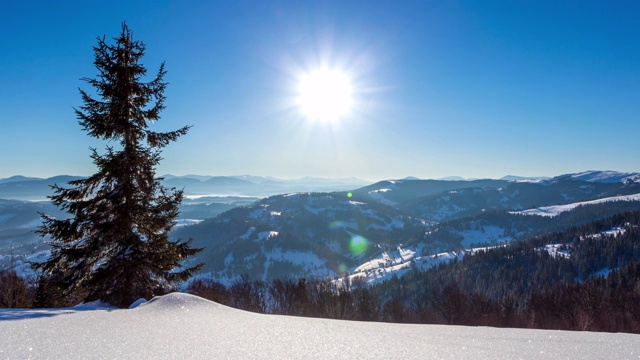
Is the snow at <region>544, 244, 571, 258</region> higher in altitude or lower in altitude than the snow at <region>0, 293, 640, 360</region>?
lower

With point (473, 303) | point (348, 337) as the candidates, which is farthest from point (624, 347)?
point (473, 303)

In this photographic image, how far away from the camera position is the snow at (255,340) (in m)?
3.70

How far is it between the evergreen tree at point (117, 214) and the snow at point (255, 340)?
7853 mm

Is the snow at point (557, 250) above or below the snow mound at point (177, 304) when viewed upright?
below

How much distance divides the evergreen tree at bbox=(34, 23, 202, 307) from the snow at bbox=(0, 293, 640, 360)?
785 cm

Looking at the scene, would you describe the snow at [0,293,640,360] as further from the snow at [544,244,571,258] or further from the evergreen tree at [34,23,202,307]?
the snow at [544,244,571,258]

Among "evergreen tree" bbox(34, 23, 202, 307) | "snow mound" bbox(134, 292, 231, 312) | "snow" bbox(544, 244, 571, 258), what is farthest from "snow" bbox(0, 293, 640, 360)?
"snow" bbox(544, 244, 571, 258)

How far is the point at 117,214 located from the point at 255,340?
11869mm

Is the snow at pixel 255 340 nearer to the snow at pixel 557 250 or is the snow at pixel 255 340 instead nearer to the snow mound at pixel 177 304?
the snow mound at pixel 177 304

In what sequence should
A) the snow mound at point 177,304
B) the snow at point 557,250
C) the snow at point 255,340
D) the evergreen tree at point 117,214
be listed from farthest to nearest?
the snow at point 557,250, the evergreen tree at point 117,214, the snow mound at point 177,304, the snow at point 255,340

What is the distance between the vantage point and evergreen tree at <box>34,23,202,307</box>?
1283cm

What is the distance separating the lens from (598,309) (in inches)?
1836

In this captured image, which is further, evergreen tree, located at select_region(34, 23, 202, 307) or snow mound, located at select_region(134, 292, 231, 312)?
evergreen tree, located at select_region(34, 23, 202, 307)

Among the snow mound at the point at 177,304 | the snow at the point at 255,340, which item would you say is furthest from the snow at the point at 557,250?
the snow mound at the point at 177,304
